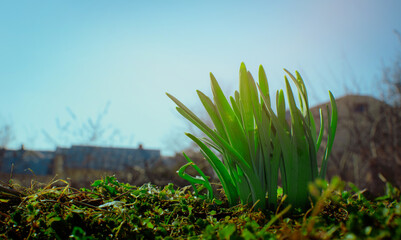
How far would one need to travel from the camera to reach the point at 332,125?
125 cm

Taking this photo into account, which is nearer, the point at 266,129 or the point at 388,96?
the point at 266,129

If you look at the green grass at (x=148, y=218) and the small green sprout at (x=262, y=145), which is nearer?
the green grass at (x=148, y=218)

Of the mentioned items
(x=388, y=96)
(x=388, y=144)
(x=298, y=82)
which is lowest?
(x=388, y=144)

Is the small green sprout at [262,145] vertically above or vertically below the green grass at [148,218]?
above

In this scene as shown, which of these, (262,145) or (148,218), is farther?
(262,145)

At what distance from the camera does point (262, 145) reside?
43.8 inches

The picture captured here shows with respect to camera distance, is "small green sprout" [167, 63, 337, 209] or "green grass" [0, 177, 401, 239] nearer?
"green grass" [0, 177, 401, 239]

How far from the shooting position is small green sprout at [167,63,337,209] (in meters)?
1.09

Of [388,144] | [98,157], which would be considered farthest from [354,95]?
[98,157]

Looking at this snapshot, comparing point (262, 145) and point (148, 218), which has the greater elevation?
point (262, 145)

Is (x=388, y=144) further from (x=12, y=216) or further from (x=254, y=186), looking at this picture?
(x=12, y=216)

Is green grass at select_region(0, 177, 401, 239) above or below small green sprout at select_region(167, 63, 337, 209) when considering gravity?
below

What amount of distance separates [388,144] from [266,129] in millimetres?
11012

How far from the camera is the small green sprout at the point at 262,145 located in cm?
109
